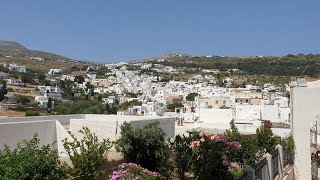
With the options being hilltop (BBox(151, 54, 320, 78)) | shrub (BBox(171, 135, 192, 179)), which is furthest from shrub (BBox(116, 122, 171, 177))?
hilltop (BBox(151, 54, 320, 78))

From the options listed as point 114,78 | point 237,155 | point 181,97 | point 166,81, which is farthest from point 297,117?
point 114,78

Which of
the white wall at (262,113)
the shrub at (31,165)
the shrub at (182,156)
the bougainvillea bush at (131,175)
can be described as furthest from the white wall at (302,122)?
the white wall at (262,113)

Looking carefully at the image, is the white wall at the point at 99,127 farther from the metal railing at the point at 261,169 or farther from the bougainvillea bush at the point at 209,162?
the metal railing at the point at 261,169

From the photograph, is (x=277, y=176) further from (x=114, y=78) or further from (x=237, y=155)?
(x=114, y=78)

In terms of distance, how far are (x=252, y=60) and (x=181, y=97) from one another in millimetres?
60586

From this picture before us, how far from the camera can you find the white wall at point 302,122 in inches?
520

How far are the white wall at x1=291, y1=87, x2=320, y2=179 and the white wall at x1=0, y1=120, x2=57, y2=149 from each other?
8687 mm

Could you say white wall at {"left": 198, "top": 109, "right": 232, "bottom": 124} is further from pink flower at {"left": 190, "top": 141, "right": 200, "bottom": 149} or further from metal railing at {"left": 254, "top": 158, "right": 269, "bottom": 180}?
metal railing at {"left": 254, "top": 158, "right": 269, "bottom": 180}

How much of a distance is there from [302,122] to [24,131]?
9.15m

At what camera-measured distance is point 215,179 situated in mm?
9195

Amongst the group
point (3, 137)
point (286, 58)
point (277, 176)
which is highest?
point (286, 58)

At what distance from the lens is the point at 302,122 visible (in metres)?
13.3

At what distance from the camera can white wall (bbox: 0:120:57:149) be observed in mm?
12680

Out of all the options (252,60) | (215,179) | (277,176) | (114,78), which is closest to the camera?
(215,179)
